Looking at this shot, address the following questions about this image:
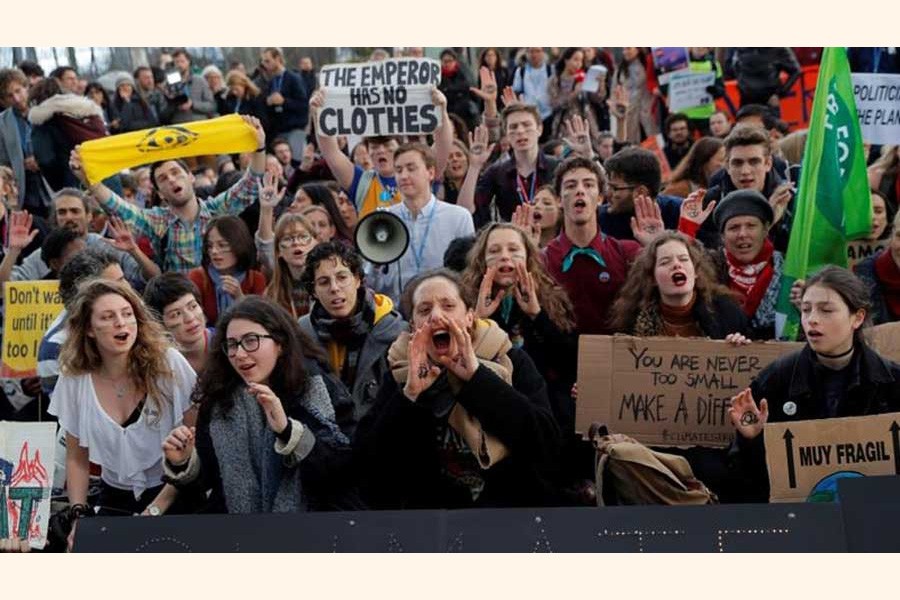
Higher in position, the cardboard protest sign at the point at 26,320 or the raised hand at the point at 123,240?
the raised hand at the point at 123,240

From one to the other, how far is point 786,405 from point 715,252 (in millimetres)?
1600

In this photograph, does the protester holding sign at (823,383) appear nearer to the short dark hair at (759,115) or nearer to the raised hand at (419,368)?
the raised hand at (419,368)

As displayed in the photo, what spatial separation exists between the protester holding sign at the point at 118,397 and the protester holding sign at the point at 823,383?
8.61 ft

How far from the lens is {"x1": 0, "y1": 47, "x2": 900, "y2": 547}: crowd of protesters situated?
7.29m

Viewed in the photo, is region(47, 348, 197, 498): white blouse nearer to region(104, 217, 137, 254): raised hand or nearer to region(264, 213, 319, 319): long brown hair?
region(264, 213, 319, 319): long brown hair

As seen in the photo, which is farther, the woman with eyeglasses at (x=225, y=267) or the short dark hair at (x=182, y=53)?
the short dark hair at (x=182, y=53)

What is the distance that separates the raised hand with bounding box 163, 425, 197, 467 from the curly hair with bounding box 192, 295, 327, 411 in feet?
0.71

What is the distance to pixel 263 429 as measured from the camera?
734cm

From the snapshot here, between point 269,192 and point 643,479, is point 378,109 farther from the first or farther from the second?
point 643,479

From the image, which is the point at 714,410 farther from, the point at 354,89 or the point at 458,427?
the point at 354,89

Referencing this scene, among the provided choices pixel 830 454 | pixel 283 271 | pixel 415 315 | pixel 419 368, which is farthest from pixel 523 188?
pixel 830 454

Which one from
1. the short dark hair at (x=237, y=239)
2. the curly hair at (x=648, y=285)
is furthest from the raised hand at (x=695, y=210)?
the short dark hair at (x=237, y=239)

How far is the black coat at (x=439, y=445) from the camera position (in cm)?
Answer: 713

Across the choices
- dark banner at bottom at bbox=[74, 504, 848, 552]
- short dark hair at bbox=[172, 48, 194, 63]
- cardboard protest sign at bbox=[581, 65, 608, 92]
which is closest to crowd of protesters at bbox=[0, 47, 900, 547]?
dark banner at bottom at bbox=[74, 504, 848, 552]
